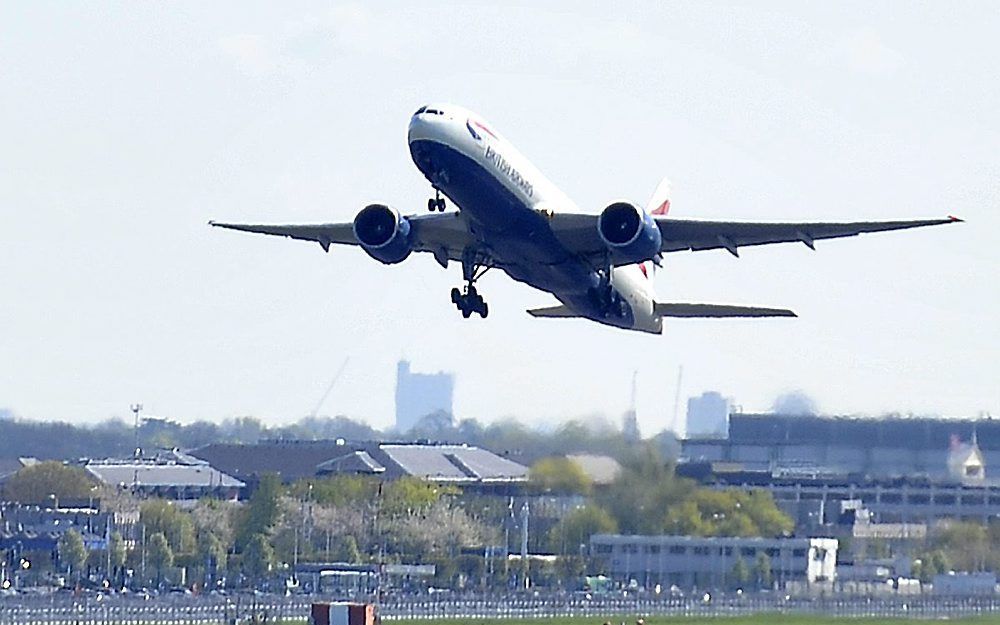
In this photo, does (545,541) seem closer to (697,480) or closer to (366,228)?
(697,480)

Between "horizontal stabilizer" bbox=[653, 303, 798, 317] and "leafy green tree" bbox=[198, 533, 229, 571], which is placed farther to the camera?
"leafy green tree" bbox=[198, 533, 229, 571]

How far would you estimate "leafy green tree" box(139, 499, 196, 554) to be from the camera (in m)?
107

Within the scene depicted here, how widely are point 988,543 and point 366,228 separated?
3542cm

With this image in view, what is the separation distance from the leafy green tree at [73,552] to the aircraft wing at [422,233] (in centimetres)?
4521

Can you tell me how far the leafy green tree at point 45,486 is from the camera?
125m

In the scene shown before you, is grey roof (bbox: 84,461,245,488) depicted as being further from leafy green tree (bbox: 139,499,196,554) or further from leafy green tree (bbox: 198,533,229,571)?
leafy green tree (bbox: 198,533,229,571)

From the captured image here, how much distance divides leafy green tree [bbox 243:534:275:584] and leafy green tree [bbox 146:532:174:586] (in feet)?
10.6

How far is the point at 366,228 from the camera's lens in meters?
61.6

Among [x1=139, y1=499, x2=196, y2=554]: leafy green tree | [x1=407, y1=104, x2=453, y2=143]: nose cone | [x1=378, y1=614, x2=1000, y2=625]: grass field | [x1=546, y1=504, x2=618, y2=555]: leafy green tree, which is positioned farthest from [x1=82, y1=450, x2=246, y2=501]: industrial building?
[x1=407, y1=104, x2=453, y2=143]: nose cone

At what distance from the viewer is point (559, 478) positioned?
300 ft

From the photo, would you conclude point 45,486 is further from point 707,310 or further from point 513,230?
point 513,230

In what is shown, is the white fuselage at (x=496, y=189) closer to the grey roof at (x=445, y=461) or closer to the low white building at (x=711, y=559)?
the low white building at (x=711, y=559)

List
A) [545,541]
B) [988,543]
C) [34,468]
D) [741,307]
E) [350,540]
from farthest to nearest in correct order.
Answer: [34,468]
[350,540]
[545,541]
[988,543]
[741,307]

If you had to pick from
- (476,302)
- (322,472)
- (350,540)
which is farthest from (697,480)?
(322,472)
